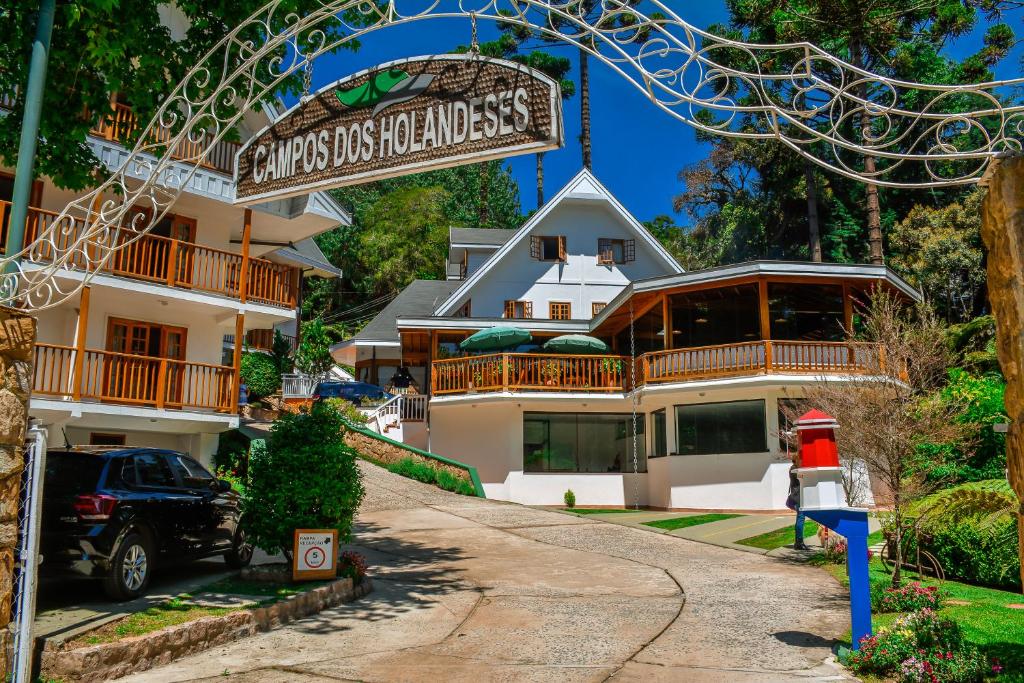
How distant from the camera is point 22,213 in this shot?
22.5ft

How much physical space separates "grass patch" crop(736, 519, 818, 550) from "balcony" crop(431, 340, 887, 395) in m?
5.40

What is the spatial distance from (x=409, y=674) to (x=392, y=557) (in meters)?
6.90

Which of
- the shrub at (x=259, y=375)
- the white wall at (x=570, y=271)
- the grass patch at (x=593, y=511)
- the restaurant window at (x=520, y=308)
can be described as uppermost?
the white wall at (x=570, y=271)

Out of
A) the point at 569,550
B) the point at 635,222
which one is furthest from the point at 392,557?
the point at 635,222

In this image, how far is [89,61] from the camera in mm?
9336

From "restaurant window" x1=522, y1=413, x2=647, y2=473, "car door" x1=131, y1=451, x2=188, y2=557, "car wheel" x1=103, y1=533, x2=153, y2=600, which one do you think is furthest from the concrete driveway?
"restaurant window" x1=522, y1=413, x2=647, y2=473

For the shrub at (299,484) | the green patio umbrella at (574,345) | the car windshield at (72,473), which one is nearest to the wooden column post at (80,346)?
the shrub at (299,484)

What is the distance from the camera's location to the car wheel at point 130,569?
9023 millimetres

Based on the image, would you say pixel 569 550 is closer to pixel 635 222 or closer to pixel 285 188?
pixel 285 188

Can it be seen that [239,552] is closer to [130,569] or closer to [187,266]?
[130,569]

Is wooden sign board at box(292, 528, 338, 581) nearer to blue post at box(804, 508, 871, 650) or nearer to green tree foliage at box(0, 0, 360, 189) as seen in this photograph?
green tree foliage at box(0, 0, 360, 189)

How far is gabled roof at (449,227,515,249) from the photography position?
36.5 metres

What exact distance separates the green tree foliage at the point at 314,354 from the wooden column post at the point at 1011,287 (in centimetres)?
3783

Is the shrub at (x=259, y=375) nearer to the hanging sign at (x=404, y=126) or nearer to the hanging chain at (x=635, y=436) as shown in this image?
the hanging chain at (x=635, y=436)
